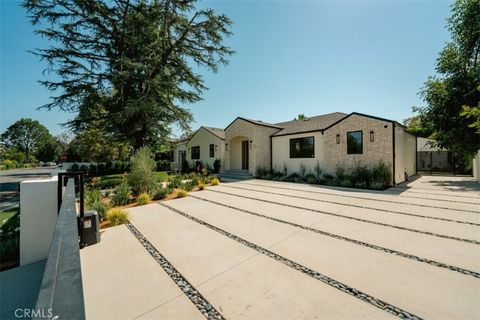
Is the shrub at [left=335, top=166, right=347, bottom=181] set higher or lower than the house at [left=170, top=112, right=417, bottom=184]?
lower

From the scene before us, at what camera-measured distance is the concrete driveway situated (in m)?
2.25

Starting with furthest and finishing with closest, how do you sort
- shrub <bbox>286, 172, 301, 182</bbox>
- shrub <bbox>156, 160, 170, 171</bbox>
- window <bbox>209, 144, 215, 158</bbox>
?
shrub <bbox>156, 160, 170, 171</bbox>
window <bbox>209, 144, 215, 158</bbox>
shrub <bbox>286, 172, 301, 182</bbox>

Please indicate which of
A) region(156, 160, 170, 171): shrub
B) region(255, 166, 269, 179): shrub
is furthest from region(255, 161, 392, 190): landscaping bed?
region(156, 160, 170, 171): shrub

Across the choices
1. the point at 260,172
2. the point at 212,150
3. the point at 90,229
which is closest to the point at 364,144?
the point at 260,172

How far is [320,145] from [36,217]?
45.2 feet

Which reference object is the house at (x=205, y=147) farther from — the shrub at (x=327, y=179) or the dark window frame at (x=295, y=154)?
the shrub at (x=327, y=179)

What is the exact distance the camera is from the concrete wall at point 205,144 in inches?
755

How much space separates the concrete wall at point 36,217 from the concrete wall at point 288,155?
13.4 m

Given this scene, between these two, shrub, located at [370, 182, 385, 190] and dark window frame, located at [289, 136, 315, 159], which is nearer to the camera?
shrub, located at [370, 182, 385, 190]

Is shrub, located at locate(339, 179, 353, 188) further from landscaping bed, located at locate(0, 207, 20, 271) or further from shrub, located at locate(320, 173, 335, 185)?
landscaping bed, located at locate(0, 207, 20, 271)

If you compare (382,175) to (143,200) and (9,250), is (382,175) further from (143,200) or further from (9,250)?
(9,250)

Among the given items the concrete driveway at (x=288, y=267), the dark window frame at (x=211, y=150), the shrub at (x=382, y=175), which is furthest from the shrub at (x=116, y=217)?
the dark window frame at (x=211, y=150)

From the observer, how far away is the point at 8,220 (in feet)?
19.1

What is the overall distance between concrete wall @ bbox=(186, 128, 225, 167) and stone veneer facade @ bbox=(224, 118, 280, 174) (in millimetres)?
2096
